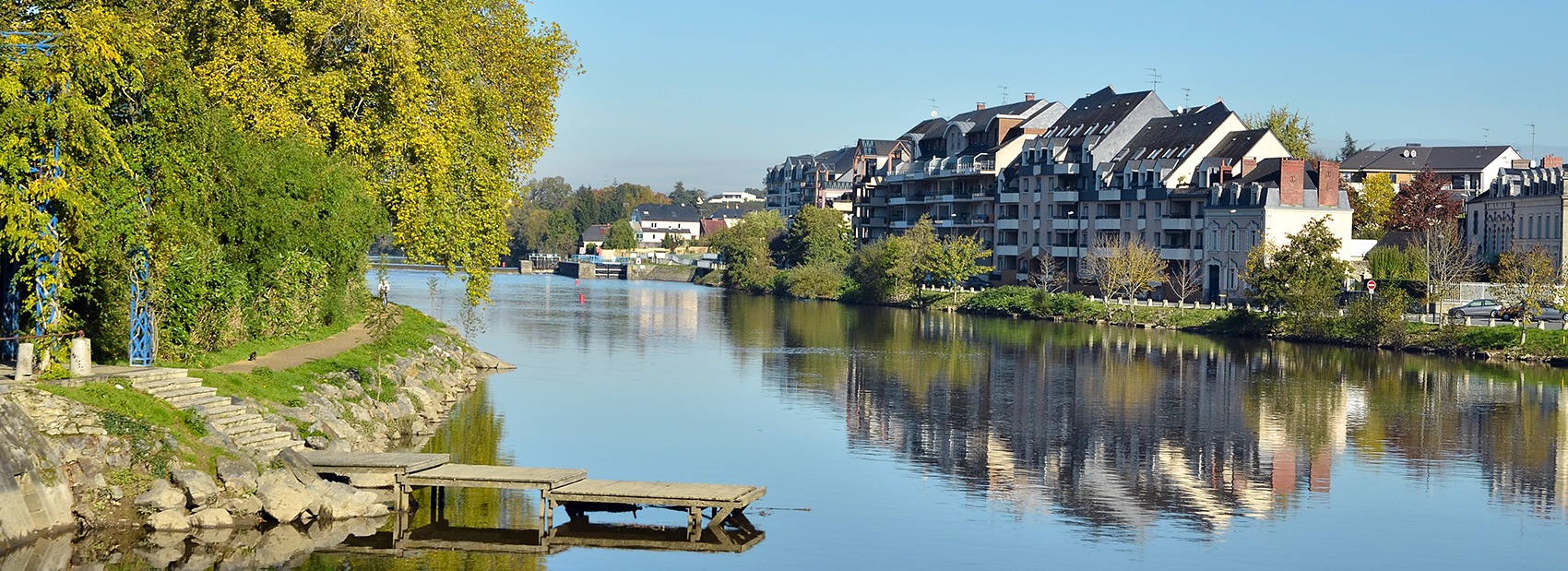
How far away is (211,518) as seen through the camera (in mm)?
24219

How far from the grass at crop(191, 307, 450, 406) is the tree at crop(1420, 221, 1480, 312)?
46299 mm

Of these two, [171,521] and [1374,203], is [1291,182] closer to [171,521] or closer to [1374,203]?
[1374,203]

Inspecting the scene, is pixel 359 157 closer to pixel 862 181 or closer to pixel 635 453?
pixel 635 453

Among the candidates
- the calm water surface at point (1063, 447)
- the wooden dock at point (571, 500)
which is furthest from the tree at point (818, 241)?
the wooden dock at point (571, 500)

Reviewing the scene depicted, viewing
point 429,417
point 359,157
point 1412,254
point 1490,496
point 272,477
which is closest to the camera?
point 272,477

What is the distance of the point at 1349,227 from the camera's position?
91.4 metres

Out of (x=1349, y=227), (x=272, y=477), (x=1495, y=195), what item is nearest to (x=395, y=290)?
(x=1349, y=227)

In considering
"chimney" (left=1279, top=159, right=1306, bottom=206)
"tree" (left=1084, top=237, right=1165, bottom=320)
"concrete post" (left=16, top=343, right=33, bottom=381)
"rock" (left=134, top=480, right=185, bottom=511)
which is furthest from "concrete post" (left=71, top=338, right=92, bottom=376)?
"chimney" (left=1279, top=159, right=1306, bottom=206)

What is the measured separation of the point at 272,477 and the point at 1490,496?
2294 cm

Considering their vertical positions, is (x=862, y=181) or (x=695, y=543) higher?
(x=862, y=181)

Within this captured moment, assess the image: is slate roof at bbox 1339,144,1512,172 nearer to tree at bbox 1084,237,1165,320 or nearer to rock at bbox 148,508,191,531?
tree at bbox 1084,237,1165,320

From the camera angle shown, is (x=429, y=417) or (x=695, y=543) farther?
(x=429, y=417)

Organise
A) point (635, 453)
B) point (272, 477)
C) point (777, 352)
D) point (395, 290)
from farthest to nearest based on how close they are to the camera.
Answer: point (395, 290), point (777, 352), point (635, 453), point (272, 477)

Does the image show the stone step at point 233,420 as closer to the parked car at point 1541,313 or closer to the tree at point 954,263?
the parked car at point 1541,313
